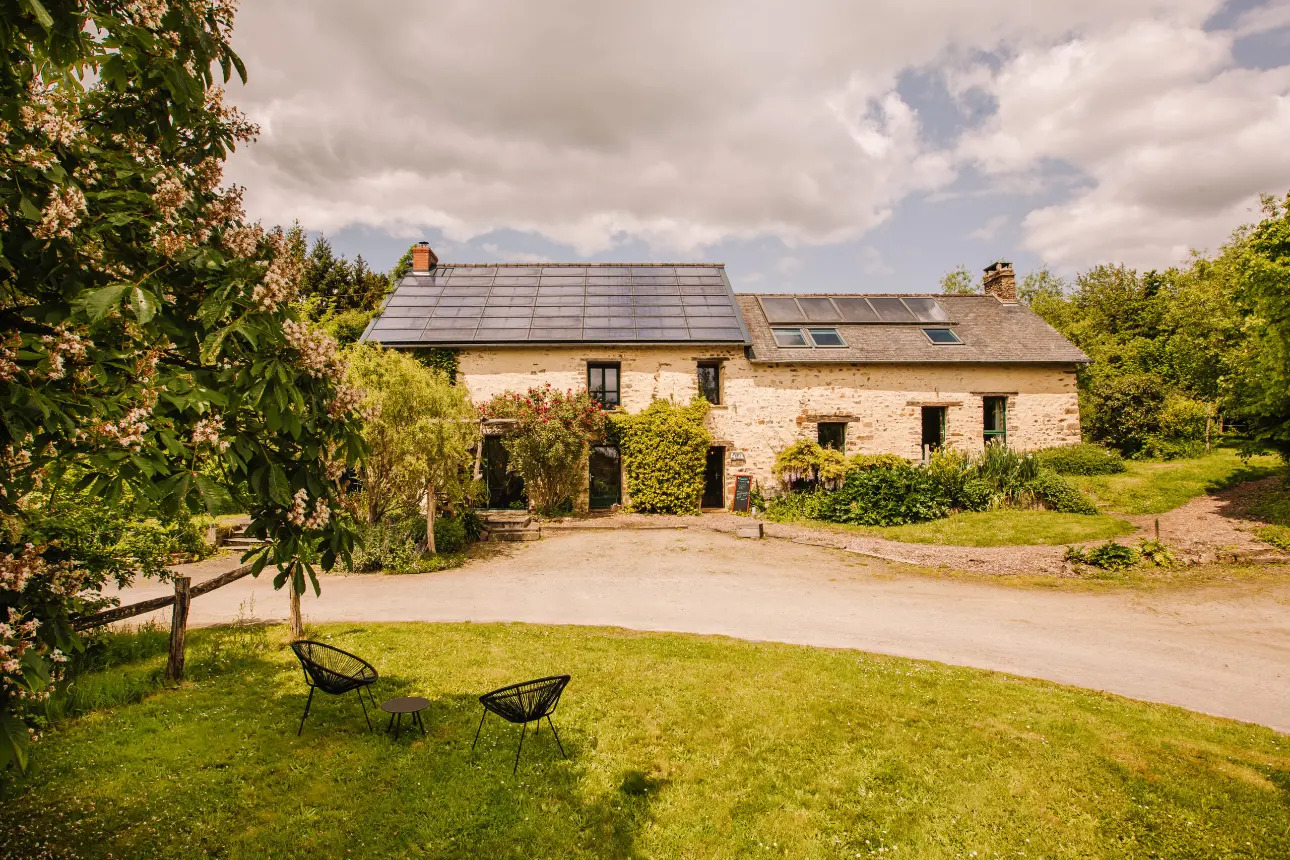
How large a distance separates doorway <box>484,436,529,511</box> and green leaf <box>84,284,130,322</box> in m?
16.0

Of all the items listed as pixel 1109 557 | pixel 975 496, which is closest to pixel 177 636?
pixel 1109 557

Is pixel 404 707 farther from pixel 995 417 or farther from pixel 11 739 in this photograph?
pixel 995 417

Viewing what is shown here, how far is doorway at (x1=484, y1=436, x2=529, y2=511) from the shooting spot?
1827 centimetres

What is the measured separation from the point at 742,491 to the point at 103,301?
17.1 m

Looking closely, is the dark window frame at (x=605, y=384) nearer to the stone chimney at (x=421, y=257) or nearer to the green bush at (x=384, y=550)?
the green bush at (x=384, y=550)

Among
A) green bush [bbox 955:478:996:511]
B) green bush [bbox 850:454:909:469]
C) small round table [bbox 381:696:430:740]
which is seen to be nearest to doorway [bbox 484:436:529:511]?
green bush [bbox 850:454:909:469]

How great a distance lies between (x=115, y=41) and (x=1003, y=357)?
21.4m

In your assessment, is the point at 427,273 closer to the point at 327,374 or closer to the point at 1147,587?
the point at 327,374

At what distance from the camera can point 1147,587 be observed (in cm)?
1034

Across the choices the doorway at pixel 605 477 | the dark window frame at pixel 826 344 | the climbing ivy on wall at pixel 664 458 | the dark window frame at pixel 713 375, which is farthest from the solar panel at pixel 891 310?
the doorway at pixel 605 477

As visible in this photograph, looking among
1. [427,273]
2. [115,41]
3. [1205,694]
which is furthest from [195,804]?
[427,273]

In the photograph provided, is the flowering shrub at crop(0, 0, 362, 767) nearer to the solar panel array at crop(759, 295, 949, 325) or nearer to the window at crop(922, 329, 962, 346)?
the solar panel array at crop(759, 295, 949, 325)

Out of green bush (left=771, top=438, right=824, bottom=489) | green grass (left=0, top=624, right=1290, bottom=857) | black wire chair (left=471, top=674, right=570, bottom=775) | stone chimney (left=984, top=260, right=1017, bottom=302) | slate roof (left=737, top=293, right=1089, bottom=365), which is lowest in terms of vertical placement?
green grass (left=0, top=624, right=1290, bottom=857)

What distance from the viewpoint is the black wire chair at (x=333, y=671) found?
18.0 ft
